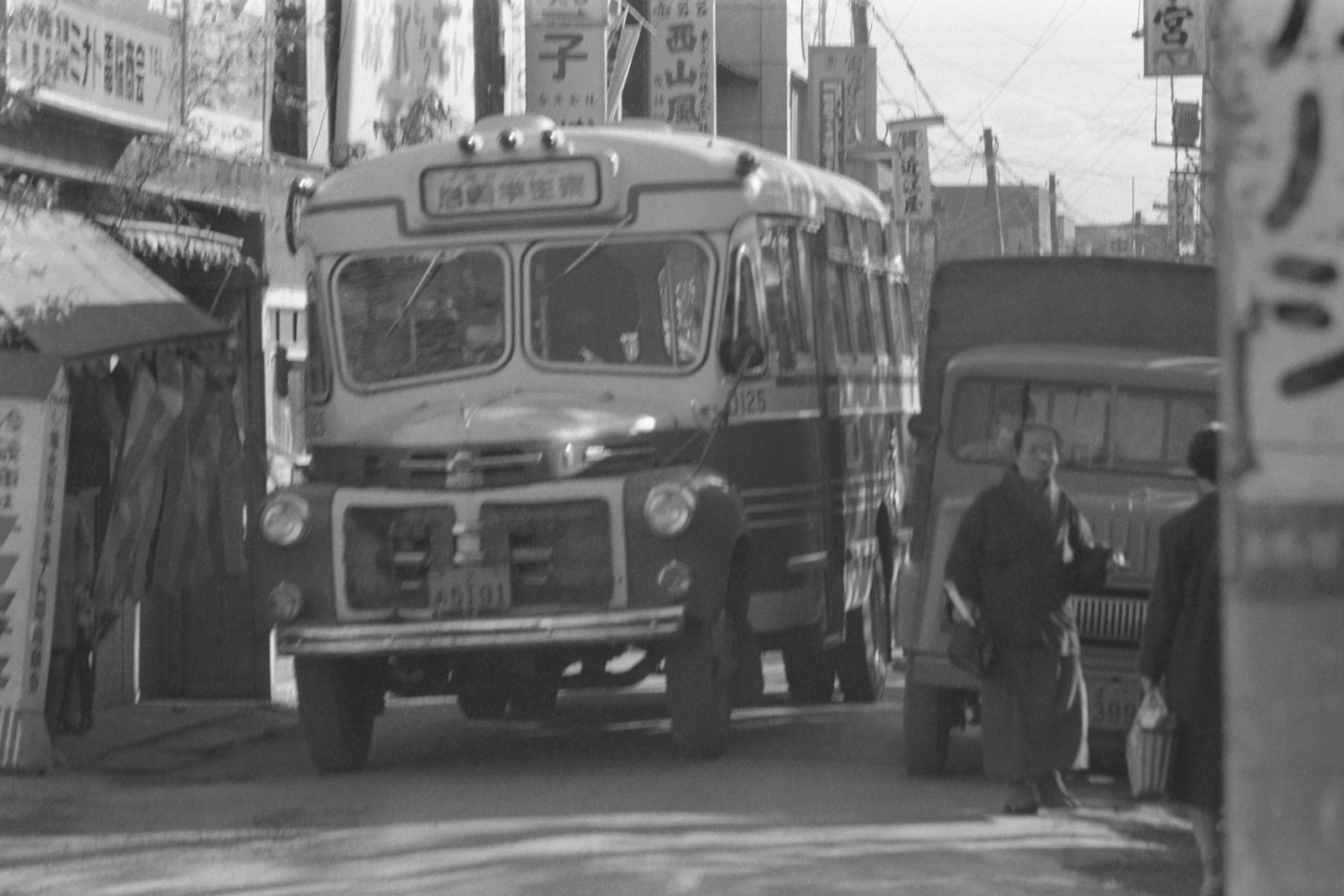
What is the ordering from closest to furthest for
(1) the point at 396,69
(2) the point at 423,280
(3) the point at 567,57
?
1. (2) the point at 423,280
2. (1) the point at 396,69
3. (3) the point at 567,57

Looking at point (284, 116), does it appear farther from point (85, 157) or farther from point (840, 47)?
point (840, 47)

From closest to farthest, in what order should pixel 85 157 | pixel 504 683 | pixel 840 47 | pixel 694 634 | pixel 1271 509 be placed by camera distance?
pixel 1271 509 → pixel 694 634 → pixel 504 683 → pixel 85 157 → pixel 840 47

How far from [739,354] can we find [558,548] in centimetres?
150

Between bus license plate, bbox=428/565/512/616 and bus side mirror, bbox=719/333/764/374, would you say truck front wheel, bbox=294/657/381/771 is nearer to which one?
bus license plate, bbox=428/565/512/616

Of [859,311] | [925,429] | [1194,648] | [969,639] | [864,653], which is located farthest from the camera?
[859,311]

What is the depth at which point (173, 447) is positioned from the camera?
46.3 feet

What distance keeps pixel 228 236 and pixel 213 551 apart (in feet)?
8.18

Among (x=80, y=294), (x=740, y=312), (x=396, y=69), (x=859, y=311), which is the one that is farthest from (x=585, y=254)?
(x=396, y=69)

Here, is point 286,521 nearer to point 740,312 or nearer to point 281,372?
point 281,372

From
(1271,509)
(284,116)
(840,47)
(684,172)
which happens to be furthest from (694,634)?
(840,47)

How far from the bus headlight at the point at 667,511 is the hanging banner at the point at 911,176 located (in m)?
25.0

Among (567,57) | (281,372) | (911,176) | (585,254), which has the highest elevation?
(567,57)

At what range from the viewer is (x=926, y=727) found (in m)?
11.8

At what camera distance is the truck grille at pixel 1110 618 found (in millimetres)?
11375
